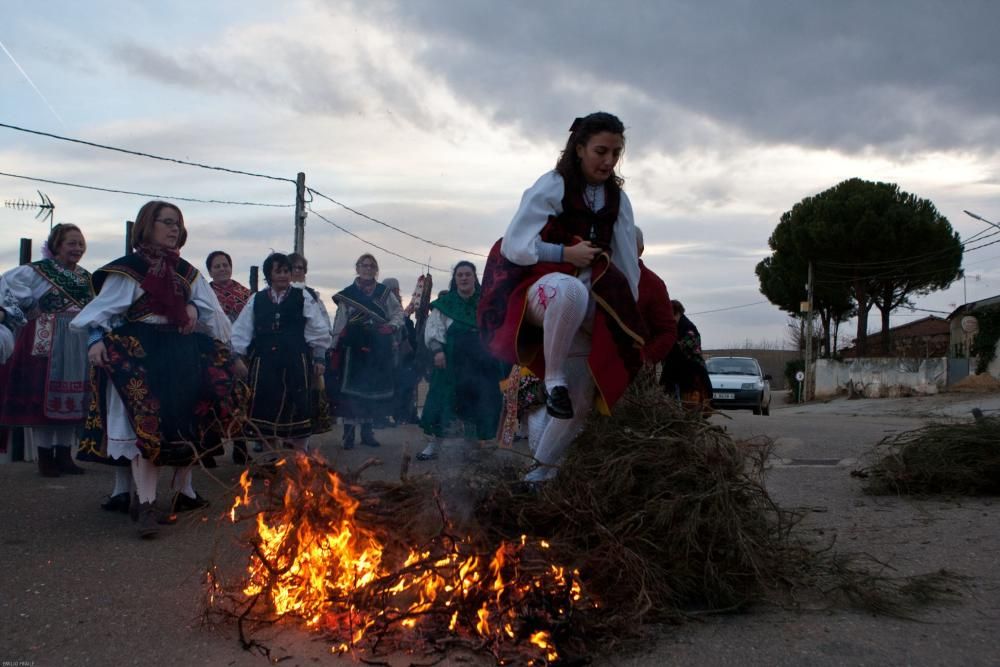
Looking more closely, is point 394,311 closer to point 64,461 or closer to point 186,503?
point 64,461

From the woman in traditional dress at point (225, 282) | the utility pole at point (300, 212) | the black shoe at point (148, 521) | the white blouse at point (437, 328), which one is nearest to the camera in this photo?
the black shoe at point (148, 521)

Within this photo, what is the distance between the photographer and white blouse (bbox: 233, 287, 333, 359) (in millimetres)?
7453

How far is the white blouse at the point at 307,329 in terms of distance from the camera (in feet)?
24.5

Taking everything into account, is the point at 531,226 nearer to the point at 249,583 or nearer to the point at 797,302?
the point at 249,583

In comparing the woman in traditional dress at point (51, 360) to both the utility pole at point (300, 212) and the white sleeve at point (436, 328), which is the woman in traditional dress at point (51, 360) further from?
the utility pole at point (300, 212)

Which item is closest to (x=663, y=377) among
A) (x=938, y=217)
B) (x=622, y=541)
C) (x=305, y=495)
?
(x=622, y=541)

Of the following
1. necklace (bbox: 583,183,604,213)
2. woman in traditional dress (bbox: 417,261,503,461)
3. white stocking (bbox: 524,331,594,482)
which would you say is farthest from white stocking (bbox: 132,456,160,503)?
woman in traditional dress (bbox: 417,261,503,461)

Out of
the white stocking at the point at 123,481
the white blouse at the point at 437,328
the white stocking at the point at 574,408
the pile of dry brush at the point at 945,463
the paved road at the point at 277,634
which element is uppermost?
the white blouse at the point at 437,328

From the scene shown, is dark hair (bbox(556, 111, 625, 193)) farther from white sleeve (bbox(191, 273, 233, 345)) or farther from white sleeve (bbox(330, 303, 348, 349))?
white sleeve (bbox(330, 303, 348, 349))

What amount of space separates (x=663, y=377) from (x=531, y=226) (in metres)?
3.88

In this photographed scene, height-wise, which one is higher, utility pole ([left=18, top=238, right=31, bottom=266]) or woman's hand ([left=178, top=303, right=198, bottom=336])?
utility pole ([left=18, top=238, right=31, bottom=266])

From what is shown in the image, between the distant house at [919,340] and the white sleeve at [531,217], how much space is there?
33677mm

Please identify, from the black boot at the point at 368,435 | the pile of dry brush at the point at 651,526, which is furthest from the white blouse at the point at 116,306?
the black boot at the point at 368,435

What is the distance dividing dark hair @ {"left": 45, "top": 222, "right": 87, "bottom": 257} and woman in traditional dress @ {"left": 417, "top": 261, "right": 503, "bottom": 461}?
10.8 ft
